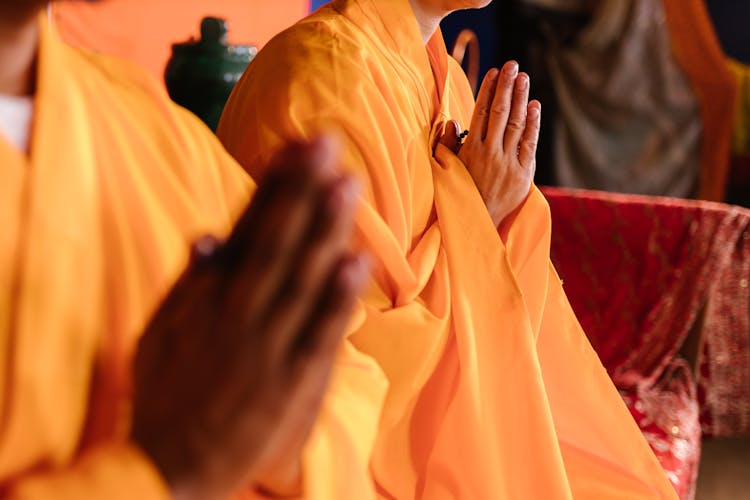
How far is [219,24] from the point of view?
4.86 ft

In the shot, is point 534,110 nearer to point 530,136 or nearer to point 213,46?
point 530,136

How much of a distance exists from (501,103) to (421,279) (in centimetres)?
25

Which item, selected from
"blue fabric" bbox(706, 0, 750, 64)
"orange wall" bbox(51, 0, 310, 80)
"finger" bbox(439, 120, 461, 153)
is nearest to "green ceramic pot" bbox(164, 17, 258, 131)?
"orange wall" bbox(51, 0, 310, 80)

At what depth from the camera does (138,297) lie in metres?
0.57

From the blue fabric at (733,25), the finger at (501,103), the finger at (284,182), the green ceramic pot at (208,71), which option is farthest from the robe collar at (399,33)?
the blue fabric at (733,25)

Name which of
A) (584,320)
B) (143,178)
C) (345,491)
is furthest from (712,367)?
(143,178)

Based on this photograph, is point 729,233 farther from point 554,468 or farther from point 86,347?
point 86,347

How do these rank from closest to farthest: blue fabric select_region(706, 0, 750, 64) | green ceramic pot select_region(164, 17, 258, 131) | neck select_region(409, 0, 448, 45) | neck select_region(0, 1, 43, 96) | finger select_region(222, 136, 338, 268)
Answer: finger select_region(222, 136, 338, 268) < neck select_region(0, 1, 43, 96) < neck select_region(409, 0, 448, 45) < green ceramic pot select_region(164, 17, 258, 131) < blue fabric select_region(706, 0, 750, 64)

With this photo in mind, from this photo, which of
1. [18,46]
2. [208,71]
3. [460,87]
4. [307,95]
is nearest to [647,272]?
[460,87]

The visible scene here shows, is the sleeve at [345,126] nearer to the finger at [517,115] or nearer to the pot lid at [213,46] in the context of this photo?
the finger at [517,115]

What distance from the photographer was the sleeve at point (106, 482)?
17.8 inches

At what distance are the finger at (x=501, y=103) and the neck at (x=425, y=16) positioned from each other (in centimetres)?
18

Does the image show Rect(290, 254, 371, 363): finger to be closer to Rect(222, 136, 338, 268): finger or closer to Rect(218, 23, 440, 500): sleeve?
Rect(222, 136, 338, 268): finger

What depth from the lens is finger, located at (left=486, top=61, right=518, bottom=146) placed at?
1.03 metres
